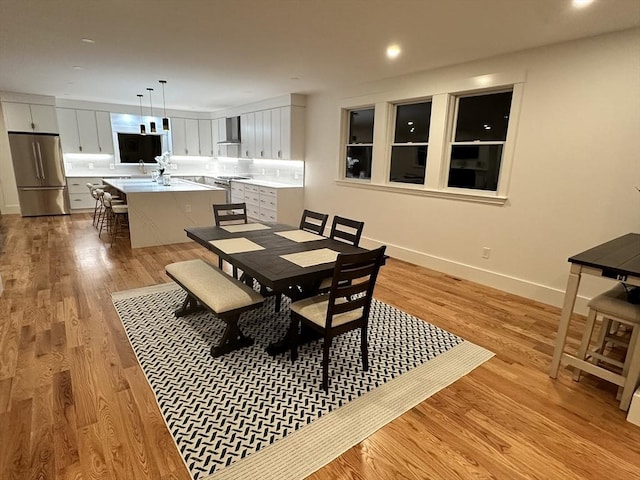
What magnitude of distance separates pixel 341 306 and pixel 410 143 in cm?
343

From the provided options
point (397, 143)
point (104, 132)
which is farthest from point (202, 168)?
point (397, 143)

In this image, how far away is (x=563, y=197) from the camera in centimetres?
341

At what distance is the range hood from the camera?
828 cm

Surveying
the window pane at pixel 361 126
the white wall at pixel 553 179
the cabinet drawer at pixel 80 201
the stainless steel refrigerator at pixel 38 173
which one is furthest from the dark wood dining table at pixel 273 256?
the cabinet drawer at pixel 80 201

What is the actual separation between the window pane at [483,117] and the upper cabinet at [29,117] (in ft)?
26.7

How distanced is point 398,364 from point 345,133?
4310 millimetres

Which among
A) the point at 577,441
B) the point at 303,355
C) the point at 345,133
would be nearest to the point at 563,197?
the point at 577,441

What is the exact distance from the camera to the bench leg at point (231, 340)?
2.53m

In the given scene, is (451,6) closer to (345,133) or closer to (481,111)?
(481,111)

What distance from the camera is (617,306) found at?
2156 millimetres

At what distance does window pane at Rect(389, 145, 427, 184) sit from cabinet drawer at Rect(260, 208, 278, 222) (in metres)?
2.50

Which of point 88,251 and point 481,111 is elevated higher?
point 481,111

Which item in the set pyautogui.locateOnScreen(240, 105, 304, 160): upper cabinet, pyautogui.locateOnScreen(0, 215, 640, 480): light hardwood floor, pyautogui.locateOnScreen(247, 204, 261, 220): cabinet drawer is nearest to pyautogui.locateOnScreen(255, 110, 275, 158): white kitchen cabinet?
pyautogui.locateOnScreen(240, 105, 304, 160): upper cabinet

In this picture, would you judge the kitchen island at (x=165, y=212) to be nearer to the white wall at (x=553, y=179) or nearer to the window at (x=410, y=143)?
the window at (x=410, y=143)
